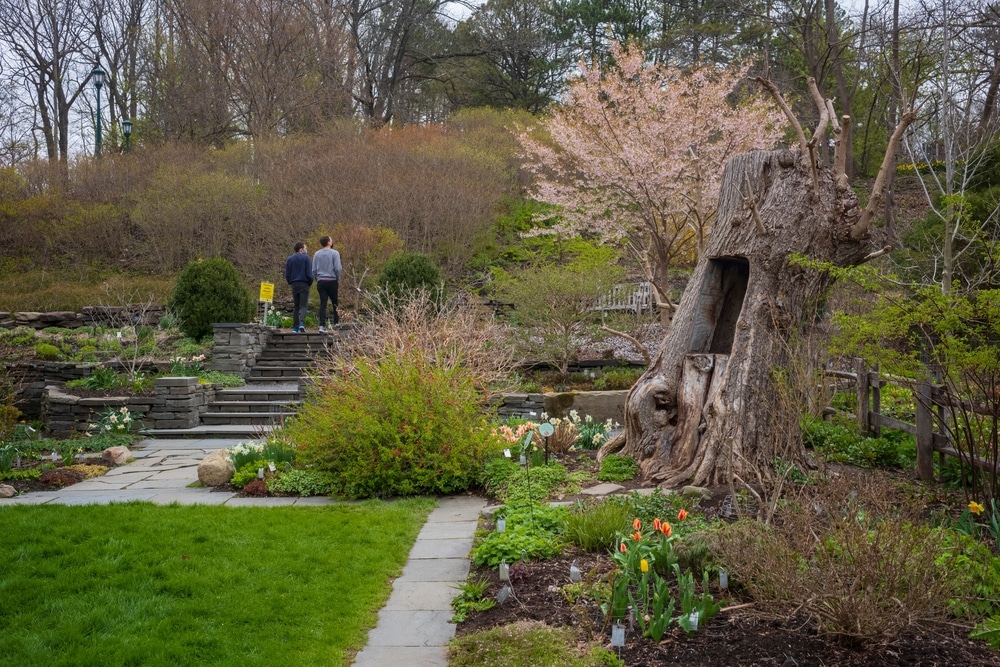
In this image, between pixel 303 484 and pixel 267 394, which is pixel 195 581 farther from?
pixel 267 394

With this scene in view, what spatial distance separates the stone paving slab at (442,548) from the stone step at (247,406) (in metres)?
6.32

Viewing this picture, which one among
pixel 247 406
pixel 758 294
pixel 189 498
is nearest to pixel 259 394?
pixel 247 406

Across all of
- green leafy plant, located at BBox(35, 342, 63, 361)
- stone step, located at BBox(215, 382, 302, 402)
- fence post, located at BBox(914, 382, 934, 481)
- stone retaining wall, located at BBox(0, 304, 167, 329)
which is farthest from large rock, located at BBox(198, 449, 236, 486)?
stone retaining wall, located at BBox(0, 304, 167, 329)

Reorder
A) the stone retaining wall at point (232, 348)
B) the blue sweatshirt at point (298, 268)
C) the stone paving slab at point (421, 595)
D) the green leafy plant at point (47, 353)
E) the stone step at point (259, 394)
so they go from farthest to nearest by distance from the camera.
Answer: the blue sweatshirt at point (298, 268)
the stone retaining wall at point (232, 348)
the green leafy plant at point (47, 353)
the stone step at point (259, 394)
the stone paving slab at point (421, 595)

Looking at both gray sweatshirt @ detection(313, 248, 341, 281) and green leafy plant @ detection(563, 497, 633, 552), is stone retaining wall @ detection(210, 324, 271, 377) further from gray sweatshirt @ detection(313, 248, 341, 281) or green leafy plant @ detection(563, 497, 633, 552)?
green leafy plant @ detection(563, 497, 633, 552)

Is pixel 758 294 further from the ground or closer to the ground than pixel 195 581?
further from the ground

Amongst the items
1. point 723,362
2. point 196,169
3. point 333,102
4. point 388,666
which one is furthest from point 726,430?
point 333,102

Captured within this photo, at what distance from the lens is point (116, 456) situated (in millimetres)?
8852

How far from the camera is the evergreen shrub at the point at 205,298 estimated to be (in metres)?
14.1

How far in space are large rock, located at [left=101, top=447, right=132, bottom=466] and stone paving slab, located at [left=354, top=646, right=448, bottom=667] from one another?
250 inches

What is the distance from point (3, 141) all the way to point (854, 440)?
2613 cm

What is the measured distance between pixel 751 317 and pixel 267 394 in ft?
26.0

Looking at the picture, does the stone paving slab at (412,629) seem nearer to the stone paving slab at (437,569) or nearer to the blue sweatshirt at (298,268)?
the stone paving slab at (437,569)

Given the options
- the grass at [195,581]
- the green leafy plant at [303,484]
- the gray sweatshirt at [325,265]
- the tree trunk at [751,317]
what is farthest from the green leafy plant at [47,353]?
the tree trunk at [751,317]
